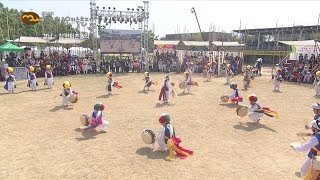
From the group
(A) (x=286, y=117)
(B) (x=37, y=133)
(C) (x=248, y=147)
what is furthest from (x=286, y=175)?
(B) (x=37, y=133)

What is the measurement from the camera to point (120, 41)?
102ft

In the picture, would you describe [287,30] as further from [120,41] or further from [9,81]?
[9,81]

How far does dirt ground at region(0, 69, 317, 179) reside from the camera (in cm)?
762

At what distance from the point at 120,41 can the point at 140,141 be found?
22.4 meters

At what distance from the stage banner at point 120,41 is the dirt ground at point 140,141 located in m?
14.4

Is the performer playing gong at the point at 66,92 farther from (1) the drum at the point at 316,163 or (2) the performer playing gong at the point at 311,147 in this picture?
(1) the drum at the point at 316,163

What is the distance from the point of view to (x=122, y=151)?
8977 millimetres

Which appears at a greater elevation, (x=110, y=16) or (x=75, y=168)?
(x=110, y=16)

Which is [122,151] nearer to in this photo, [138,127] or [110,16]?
[138,127]

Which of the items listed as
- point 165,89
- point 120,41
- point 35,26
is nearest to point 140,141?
point 165,89

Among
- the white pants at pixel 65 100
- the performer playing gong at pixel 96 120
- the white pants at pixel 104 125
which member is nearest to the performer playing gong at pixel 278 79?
the white pants at pixel 65 100

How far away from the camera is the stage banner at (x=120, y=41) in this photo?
30620 mm

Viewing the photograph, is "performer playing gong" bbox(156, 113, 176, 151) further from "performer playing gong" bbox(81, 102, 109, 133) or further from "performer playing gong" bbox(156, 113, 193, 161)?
"performer playing gong" bbox(81, 102, 109, 133)

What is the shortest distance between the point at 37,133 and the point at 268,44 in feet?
155
